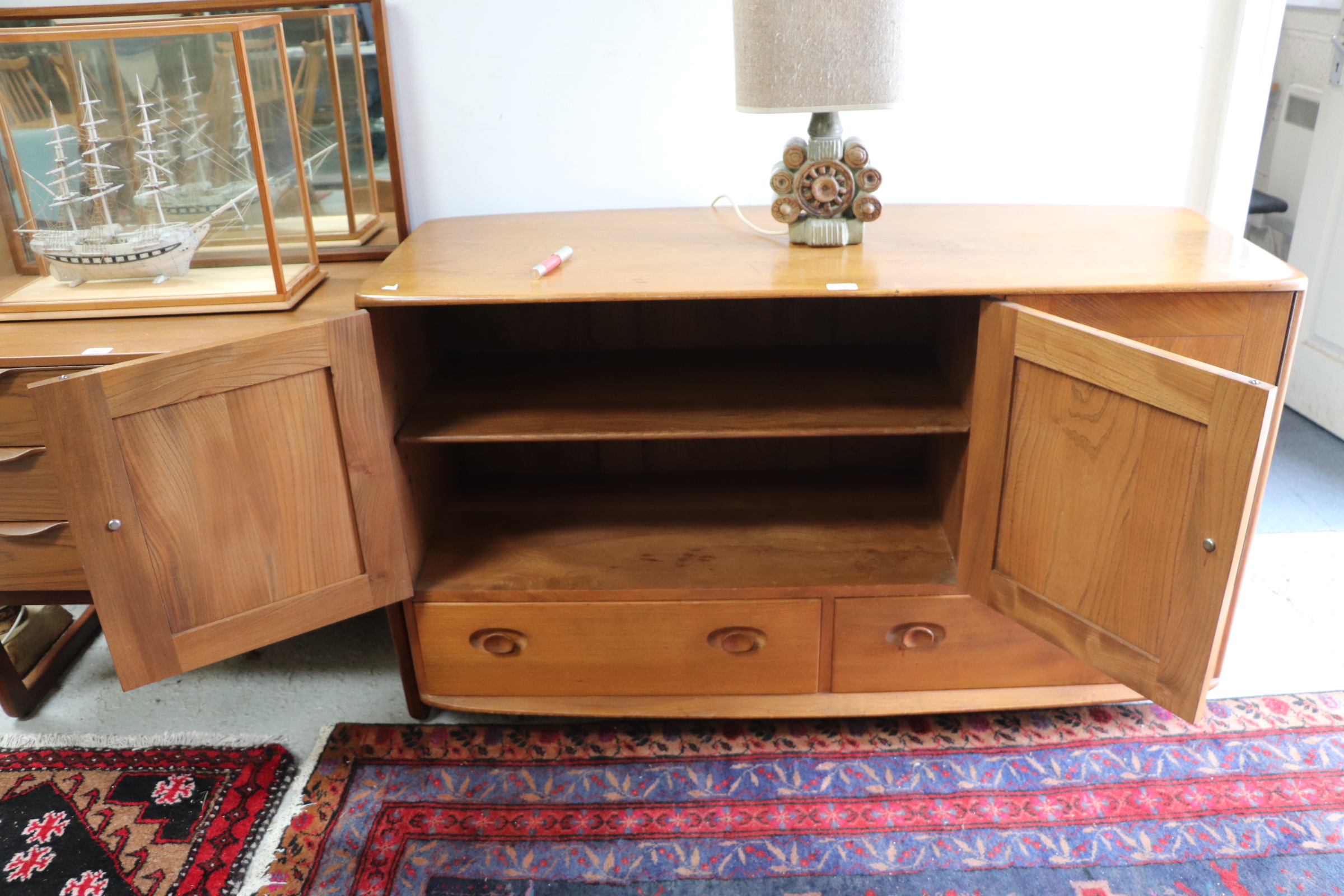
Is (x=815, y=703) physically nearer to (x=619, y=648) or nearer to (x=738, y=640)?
(x=738, y=640)

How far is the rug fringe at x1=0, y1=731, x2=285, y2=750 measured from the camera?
5.40 ft

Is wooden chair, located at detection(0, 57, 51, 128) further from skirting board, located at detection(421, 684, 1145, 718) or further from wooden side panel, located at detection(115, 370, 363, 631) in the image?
skirting board, located at detection(421, 684, 1145, 718)

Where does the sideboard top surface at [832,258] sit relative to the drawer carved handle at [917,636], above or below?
above

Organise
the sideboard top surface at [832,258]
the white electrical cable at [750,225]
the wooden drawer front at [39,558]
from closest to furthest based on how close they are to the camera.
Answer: the sideboard top surface at [832,258]
the wooden drawer front at [39,558]
the white electrical cable at [750,225]

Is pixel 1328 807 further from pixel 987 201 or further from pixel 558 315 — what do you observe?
pixel 558 315

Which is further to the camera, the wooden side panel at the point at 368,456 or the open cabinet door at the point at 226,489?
the wooden side panel at the point at 368,456

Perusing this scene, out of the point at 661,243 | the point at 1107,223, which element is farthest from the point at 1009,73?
the point at 661,243

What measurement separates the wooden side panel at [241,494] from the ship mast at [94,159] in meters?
0.49

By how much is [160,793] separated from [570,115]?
1.34 m

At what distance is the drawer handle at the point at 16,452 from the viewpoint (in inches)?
57.3

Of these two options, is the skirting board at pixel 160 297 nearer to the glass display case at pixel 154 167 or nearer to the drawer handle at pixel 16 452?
the glass display case at pixel 154 167

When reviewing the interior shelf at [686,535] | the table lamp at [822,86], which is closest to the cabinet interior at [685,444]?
the interior shelf at [686,535]

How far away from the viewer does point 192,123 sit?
1.48 m

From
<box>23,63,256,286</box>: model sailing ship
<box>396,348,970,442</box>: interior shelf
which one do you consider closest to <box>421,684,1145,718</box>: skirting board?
<box>396,348,970,442</box>: interior shelf
